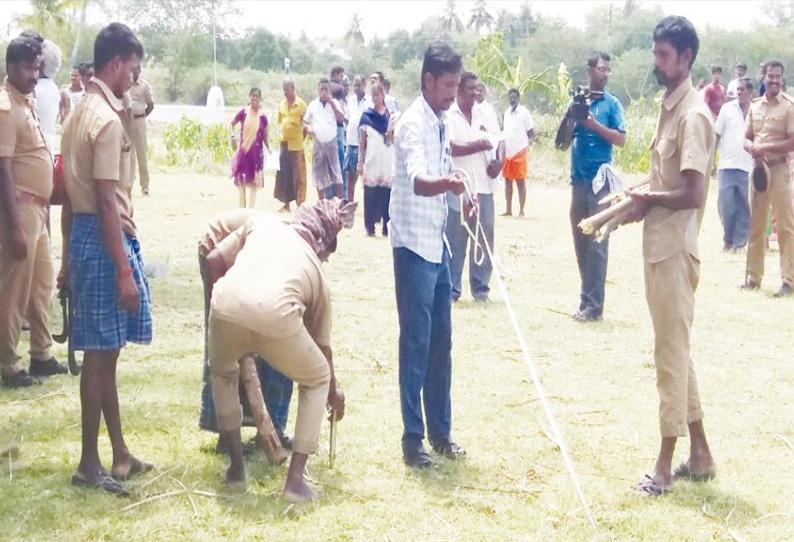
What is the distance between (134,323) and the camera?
5.04m

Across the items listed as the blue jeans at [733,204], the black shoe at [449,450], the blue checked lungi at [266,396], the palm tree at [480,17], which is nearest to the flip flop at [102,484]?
the blue checked lungi at [266,396]

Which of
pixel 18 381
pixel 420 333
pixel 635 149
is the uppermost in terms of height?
pixel 635 149

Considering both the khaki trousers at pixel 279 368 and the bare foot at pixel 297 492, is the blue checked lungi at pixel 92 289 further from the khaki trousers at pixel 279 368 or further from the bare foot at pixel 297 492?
the bare foot at pixel 297 492

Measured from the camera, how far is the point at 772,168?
34.5 feet

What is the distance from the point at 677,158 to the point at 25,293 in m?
4.11

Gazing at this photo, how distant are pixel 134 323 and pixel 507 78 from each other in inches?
875

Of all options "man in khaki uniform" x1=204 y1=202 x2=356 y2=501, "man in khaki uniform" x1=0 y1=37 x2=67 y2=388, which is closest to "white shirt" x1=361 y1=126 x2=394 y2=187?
"man in khaki uniform" x1=0 y1=37 x2=67 y2=388

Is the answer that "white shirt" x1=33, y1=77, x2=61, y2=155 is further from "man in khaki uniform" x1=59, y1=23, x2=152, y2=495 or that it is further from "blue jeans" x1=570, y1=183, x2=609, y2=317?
"blue jeans" x1=570, y1=183, x2=609, y2=317

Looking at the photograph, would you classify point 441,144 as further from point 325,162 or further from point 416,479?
point 325,162

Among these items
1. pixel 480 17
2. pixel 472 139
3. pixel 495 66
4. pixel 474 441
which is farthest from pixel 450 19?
pixel 474 441

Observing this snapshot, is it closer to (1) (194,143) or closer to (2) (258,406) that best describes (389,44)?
(1) (194,143)

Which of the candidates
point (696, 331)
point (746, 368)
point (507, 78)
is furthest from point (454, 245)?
point (507, 78)

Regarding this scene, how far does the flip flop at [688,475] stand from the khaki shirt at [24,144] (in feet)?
13.6

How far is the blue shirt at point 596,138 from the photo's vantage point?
8797mm
